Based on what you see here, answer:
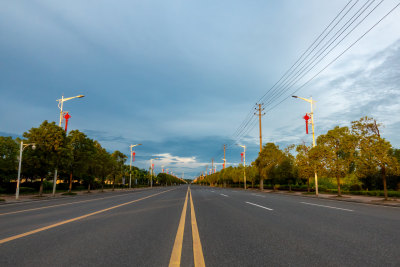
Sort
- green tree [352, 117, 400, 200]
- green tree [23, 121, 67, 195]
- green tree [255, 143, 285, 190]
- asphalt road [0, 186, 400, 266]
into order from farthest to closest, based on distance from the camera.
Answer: green tree [255, 143, 285, 190]
green tree [23, 121, 67, 195]
green tree [352, 117, 400, 200]
asphalt road [0, 186, 400, 266]

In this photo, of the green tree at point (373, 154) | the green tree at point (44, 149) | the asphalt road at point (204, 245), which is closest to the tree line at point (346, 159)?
the green tree at point (373, 154)

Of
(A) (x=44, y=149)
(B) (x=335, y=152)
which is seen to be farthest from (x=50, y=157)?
(B) (x=335, y=152)

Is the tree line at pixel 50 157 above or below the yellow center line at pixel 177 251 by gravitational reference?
above

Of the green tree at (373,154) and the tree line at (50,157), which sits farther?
the tree line at (50,157)

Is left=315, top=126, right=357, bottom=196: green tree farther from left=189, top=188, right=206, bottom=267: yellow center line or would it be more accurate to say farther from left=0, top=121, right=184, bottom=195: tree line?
left=0, top=121, right=184, bottom=195: tree line

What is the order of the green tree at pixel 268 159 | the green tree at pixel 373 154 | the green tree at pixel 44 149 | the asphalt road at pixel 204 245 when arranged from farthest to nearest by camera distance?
the green tree at pixel 268 159, the green tree at pixel 44 149, the green tree at pixel 373 154, the asphalt road at pixel 204 245

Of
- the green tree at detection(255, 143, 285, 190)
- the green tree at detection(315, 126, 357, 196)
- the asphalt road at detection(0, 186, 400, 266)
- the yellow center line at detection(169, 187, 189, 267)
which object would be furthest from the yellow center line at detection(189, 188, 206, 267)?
the green tree at detection(255, 143, 285, 190)

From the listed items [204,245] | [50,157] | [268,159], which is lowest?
[204,245]

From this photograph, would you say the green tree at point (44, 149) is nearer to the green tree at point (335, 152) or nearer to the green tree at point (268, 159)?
the green tree at point (335, 152)

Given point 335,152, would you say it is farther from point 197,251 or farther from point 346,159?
point 197,251

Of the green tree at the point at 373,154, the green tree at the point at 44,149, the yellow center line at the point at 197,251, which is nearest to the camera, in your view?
the yellow center line at the point at 197,251

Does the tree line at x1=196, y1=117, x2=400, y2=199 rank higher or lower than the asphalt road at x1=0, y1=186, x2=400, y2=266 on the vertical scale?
higher

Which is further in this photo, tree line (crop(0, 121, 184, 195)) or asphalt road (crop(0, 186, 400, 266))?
tree line (crop(0, 121, 184, 195))

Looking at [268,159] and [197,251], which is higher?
[268,159]
